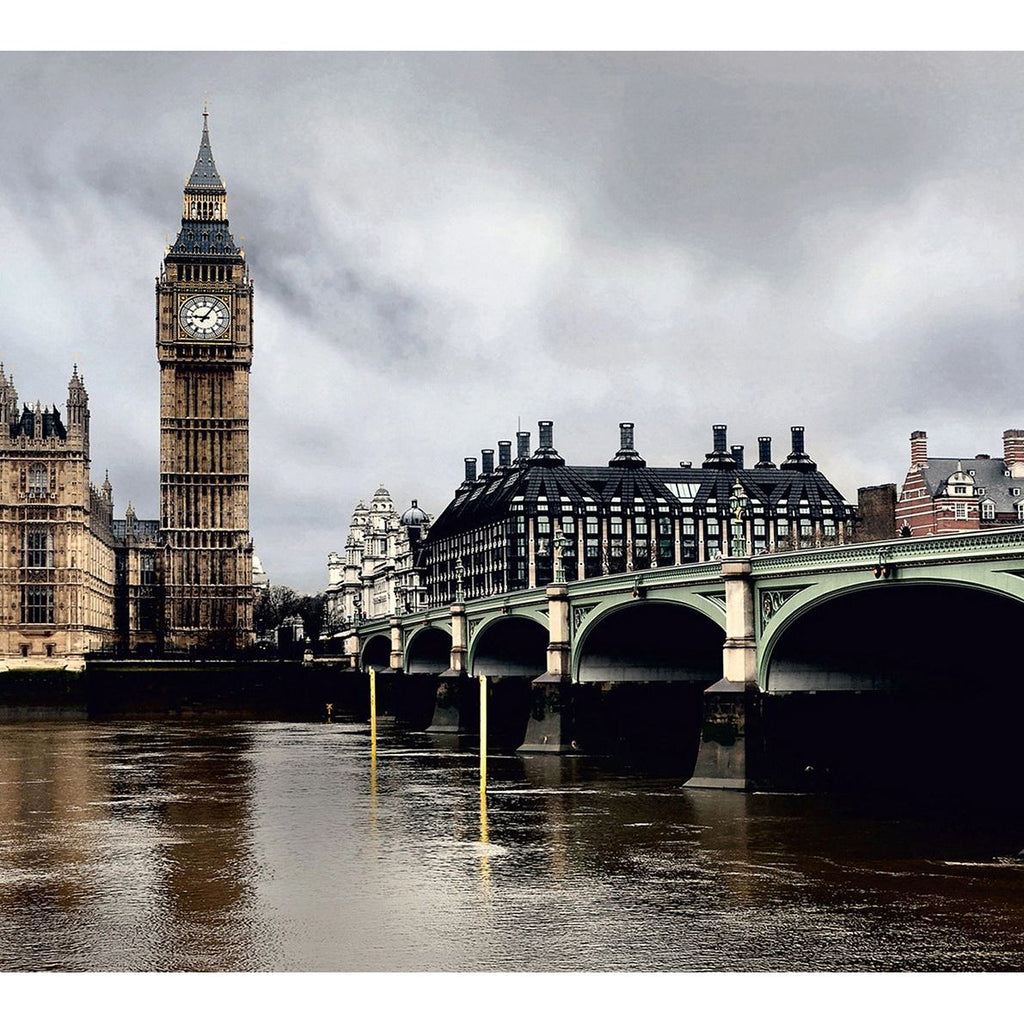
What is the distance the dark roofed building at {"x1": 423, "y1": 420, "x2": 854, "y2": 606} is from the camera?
128625mm

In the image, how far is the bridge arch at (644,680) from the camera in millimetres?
55500

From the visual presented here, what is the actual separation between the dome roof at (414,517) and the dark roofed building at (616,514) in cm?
1599

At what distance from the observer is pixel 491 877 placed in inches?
1068

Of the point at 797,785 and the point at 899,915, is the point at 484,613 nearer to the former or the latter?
the point at 797,785

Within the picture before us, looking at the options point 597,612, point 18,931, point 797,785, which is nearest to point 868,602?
point 797,785

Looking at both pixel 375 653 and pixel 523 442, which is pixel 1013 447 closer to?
pixel 375 653

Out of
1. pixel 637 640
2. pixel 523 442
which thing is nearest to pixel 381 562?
pixel 523 442

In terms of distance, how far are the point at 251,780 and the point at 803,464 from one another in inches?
4167

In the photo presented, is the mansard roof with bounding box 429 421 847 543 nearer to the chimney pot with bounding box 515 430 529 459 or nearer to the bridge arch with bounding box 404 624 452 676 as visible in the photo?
the chimney pot with bounding box 515 430 529 459

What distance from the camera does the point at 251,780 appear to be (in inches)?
1845

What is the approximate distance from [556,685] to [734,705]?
15.9 metres

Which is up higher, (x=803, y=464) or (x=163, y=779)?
(x=803, y=464)

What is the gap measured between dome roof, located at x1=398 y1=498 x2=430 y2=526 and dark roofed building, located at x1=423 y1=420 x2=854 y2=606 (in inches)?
630

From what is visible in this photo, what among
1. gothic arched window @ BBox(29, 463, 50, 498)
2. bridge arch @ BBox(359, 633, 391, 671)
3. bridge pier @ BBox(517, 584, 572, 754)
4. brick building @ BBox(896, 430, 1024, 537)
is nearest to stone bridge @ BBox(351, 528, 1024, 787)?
bridge pier @ BBox(517, 584, 572, 754)
